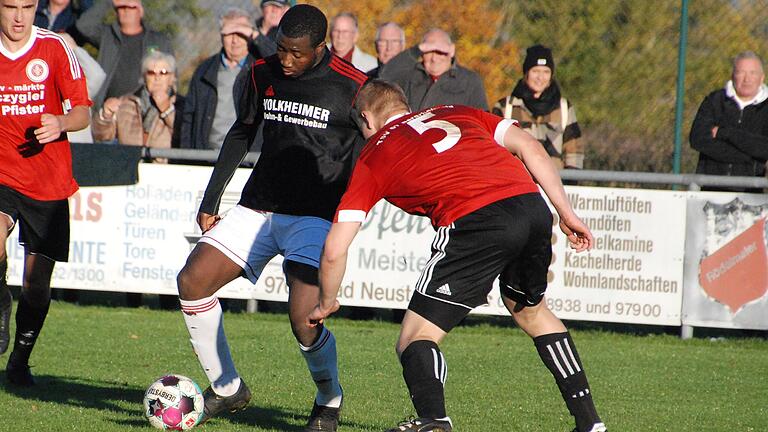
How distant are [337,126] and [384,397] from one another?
6.33ft

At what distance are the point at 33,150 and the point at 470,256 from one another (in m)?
3.31

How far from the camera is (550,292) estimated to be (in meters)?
10.4

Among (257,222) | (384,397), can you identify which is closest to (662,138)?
(384,397)

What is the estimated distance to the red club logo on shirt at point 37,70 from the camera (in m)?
7.11

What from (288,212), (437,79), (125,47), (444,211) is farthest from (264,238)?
(125,47)

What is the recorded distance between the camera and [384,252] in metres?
10.6

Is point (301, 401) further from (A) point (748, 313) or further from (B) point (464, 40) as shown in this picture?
(B) point (464, 40)

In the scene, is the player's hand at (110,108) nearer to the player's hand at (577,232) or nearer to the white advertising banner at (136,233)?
the white advertising banner at (136,233)

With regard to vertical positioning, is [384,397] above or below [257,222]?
below

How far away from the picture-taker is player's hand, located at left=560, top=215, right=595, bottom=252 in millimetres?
5336

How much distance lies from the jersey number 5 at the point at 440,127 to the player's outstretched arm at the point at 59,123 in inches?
103

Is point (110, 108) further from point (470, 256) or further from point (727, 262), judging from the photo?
point (470, 256)

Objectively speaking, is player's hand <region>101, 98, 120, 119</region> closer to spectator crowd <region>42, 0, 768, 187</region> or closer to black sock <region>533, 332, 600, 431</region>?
spectator crowd <region>42, 0, 768, 187</region>

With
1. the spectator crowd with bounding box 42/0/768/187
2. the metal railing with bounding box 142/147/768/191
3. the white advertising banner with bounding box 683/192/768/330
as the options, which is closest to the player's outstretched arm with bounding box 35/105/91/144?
the spectator crowd with bounding box 42/0/768/187
